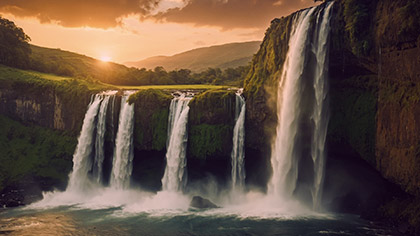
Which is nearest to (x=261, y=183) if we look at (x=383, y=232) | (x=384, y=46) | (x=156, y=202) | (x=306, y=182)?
(x=306, y=182)

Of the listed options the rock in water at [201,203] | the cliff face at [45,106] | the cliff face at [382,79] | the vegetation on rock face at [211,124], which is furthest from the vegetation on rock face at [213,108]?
the cliff face at [45,106]

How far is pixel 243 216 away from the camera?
27562 mm

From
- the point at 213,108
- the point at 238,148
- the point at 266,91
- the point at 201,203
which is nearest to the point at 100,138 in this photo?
the point at 213,108

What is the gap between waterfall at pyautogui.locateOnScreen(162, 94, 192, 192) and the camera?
112 ft

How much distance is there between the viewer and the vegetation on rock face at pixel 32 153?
1620 inches

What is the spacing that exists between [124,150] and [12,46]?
35.3 metres

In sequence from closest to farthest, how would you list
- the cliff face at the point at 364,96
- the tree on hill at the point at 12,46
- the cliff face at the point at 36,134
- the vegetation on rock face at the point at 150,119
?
1. the cliff face at the point at 364,96
2. the vegetation on rock face at the point at 150,119
3. the cliff face at the point at 36,134
4. the tree on hill at the point at 12,46

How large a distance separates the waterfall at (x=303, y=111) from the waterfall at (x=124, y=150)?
1445cm

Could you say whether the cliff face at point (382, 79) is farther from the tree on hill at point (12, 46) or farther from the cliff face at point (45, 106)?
the tree on hill at point (12, 46)

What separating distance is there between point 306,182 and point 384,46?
1262cm

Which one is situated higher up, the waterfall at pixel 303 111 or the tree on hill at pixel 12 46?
the tree on hill at pixel 12 46

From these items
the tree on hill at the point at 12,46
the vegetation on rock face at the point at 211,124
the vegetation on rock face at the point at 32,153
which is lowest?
the vegetation on rock face at the point at 32,153

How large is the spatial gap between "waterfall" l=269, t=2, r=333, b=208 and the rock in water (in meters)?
5.25

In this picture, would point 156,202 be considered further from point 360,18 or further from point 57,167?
point 360,18
